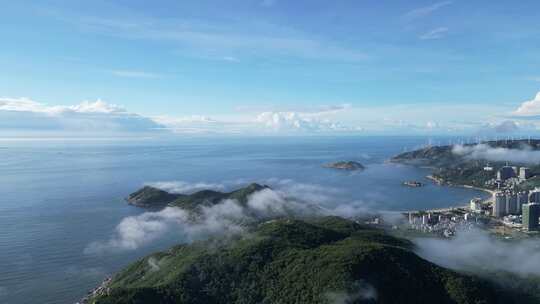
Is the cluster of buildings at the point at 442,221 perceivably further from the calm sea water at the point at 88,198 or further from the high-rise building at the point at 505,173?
Answer: the high-rise building at the point at 505,173

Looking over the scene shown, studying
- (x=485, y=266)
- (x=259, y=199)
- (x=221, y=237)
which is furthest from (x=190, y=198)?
(x=485, y=266)

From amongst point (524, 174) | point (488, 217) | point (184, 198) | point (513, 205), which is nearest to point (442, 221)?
point (488, 217)

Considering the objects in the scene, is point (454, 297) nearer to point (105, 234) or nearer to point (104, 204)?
point (105, 234)

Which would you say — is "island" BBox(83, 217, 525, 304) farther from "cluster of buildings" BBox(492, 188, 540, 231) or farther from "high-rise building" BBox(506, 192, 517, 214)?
"high-rise building" BBox(506, 192, 517, 214)

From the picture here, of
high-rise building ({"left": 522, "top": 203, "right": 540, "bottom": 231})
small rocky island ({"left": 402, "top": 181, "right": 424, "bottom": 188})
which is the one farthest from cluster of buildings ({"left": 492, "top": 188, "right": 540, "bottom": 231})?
small rocky island ({"left": 402, "top": 181, "right": 424, "bottom": 188})

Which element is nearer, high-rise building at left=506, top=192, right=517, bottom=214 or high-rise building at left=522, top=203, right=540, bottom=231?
high-rise building at left=522, top=203, right=540, bottom=231

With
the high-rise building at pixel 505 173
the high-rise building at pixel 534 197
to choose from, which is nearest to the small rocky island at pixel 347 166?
the high-rise building at pixel 505 173
